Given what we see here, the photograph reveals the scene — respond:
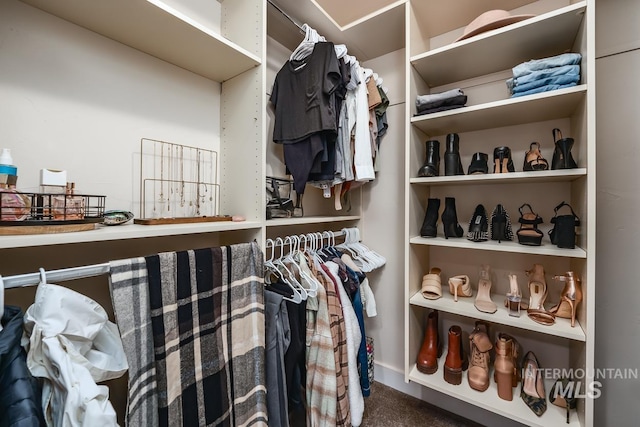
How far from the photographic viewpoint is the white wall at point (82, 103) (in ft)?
2.40

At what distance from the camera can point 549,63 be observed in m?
1.05

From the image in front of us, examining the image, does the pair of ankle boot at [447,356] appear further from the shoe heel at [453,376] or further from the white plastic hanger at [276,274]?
the white plastic hanger at [276,274]

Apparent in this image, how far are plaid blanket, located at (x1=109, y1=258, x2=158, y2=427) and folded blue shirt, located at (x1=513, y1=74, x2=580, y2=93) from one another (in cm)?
157

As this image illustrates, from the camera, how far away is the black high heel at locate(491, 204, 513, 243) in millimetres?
1223

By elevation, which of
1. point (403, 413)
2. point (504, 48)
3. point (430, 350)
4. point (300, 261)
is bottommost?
point (403, 413)

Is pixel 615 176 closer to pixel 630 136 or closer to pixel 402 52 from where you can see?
pixel 630 136

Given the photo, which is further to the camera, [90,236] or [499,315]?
[499,315]

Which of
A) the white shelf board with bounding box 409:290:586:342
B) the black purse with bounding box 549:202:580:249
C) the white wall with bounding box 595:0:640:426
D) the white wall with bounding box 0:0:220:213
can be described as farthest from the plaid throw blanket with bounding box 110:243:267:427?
the white wall with bounding box 595:0:640:426

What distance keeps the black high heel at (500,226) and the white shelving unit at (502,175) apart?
45mm

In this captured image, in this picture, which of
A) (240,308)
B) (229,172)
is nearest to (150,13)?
(229,172)

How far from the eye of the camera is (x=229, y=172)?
1167 mm

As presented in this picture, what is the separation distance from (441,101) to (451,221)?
0.61 m

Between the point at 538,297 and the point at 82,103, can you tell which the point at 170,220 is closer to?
the point at 82,103

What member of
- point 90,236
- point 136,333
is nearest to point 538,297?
point 136,333
